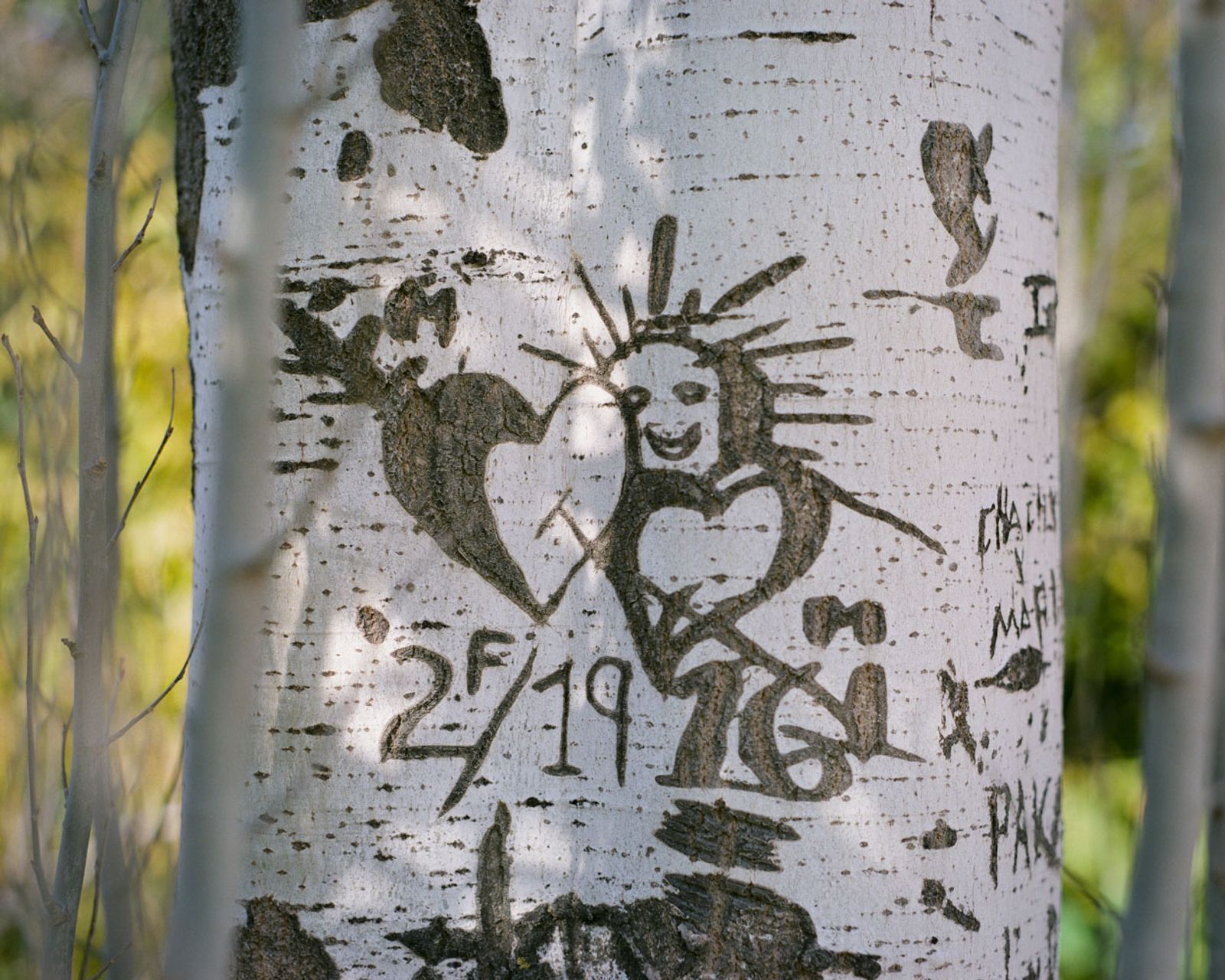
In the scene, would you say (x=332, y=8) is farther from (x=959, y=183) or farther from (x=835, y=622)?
(x=835, y=622)

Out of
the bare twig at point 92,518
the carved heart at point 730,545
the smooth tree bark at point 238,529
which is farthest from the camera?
the carved heart at point 730,545

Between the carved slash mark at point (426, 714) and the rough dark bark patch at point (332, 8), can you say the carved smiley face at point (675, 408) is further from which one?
the rough dark bark patch at point (332, 8)

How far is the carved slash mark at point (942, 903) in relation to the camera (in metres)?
1.17

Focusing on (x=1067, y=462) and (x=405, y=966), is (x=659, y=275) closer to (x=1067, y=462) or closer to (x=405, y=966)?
(x=405, y=966)

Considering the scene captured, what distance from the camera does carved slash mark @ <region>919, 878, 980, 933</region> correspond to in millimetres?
1168

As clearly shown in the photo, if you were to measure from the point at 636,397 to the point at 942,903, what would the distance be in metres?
0.63

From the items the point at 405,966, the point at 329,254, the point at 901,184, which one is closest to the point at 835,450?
the point at 901,184

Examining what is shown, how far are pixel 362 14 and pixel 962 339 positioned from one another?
76 cm

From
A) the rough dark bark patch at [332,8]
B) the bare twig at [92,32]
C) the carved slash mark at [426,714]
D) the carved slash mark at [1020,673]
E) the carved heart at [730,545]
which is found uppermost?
the rough dark bark patch at [332,8]

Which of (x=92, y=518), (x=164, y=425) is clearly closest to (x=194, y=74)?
(x=92, y=518)

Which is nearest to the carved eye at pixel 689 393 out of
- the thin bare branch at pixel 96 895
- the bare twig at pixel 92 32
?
the bare twig at pixel 92 32

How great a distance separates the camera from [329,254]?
1.25m

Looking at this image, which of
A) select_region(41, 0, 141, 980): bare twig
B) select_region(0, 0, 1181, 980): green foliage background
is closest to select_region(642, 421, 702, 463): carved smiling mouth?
select_region(41, 0, 141, 980): bare twig

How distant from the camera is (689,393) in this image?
119 cm
